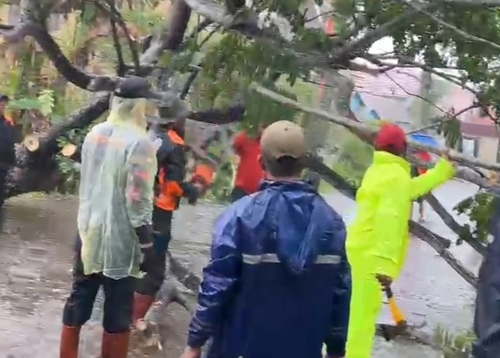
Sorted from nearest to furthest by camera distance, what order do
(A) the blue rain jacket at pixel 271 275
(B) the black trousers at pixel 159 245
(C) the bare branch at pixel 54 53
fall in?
(A) the blue rain jacket at pixel 271 275 → (B) the black trousers at pixel 159 245 → (C) the bare branch at pixel 54 53

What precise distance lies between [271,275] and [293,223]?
202mm

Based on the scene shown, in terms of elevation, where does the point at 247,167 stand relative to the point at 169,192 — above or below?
above

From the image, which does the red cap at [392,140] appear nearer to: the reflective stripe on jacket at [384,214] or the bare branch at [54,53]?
the reflective stripe on jacket at [384,214]

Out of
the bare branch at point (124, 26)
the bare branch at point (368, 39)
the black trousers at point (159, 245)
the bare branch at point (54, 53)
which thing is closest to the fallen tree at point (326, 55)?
the bare branch at point (368, 39)

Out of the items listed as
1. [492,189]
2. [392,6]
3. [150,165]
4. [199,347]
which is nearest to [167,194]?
[150,165]

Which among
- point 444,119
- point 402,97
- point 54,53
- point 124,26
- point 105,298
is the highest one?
point 124,26

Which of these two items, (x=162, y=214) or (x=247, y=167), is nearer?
(x=162, y=214)

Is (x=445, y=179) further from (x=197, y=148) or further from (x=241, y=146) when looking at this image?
(x=197, y=148)

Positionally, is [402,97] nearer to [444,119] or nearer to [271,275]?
[444,119]

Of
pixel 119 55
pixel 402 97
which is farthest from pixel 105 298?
pixel 119 55

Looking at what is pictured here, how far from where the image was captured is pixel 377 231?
5.05 metres

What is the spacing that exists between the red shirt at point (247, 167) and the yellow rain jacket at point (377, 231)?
1477 mm

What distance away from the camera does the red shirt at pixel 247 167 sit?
649 cm

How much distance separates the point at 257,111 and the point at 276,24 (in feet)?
2.03
